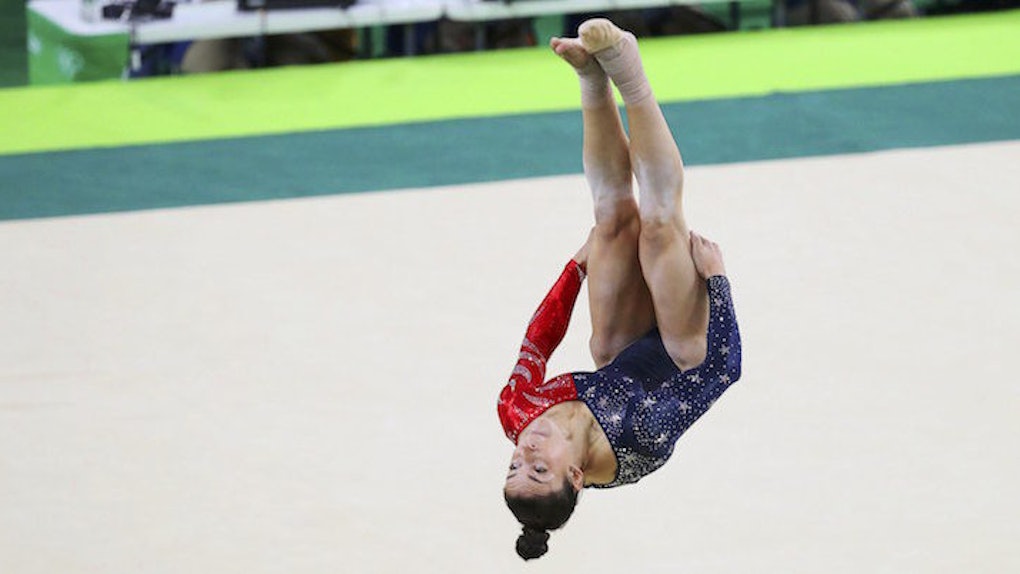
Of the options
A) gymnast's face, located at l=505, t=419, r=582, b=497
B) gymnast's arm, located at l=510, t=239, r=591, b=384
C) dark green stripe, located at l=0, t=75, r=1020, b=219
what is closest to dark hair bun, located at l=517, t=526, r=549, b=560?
gymnast's face, located at l=505, t=419, r=582, b=497

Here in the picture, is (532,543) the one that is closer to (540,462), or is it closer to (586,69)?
(540,462)

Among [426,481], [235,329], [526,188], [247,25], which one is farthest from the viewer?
[247,25]

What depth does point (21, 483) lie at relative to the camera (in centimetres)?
527

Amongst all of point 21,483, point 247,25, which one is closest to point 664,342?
point 21,483

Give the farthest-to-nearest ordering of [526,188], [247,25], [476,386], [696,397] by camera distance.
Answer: [247,25] < [526,188] < [476,386] < [696,397]

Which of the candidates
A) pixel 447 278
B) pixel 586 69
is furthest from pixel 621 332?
pixel 447 278

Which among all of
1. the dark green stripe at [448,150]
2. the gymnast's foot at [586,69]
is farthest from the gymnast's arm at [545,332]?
the dark green stripe at [448,150]

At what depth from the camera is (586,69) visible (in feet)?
13.4

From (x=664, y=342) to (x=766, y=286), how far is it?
1.78m

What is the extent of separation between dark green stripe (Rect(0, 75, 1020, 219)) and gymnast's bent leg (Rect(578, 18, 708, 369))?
108 inches

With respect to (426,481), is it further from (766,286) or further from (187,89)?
(187,89)

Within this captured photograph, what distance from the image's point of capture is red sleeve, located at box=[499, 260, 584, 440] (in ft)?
13.6

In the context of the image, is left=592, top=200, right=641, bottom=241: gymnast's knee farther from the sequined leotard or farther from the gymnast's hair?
the gymnast's hair

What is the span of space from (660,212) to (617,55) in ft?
1.51
